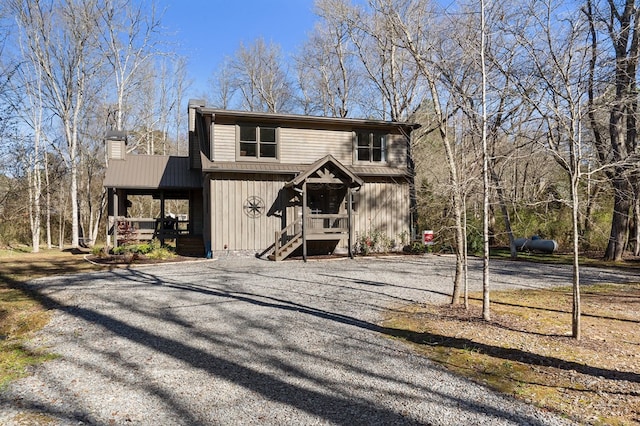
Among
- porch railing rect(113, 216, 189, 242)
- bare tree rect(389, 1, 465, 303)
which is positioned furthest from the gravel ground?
porch railing rect(113, 216, 189, 242)

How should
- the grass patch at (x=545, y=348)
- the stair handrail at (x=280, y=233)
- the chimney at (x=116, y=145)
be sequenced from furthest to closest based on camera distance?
1. the chimney at (x=116, y=145)
2. the stair handrail at (x=280, y=233)
3. the grass patch at (x=545, y=348)

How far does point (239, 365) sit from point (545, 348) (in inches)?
153

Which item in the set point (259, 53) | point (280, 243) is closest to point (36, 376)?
point (280, 243)

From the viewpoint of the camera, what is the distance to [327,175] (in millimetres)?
14453

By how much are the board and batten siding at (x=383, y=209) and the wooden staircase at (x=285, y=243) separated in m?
2.87

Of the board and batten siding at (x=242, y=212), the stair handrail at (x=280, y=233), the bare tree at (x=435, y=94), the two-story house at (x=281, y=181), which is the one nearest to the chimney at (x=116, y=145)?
the two-story house at (x=281, y=181)

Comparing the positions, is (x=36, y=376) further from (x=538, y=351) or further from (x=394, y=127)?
(x=394, y=127)

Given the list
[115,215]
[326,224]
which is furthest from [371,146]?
[115,215]

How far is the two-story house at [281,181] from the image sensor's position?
14180 mm

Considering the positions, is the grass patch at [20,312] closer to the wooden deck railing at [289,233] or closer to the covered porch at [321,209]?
the wooden deck railing at [289,233]

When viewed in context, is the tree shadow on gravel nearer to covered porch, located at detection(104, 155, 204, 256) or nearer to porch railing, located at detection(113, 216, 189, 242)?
porch railing, located at detection(113, 216, 189, 242)

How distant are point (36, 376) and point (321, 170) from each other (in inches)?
456

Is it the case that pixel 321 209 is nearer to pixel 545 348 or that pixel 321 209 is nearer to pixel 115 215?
pixel 115 215

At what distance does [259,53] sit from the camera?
110 feet
